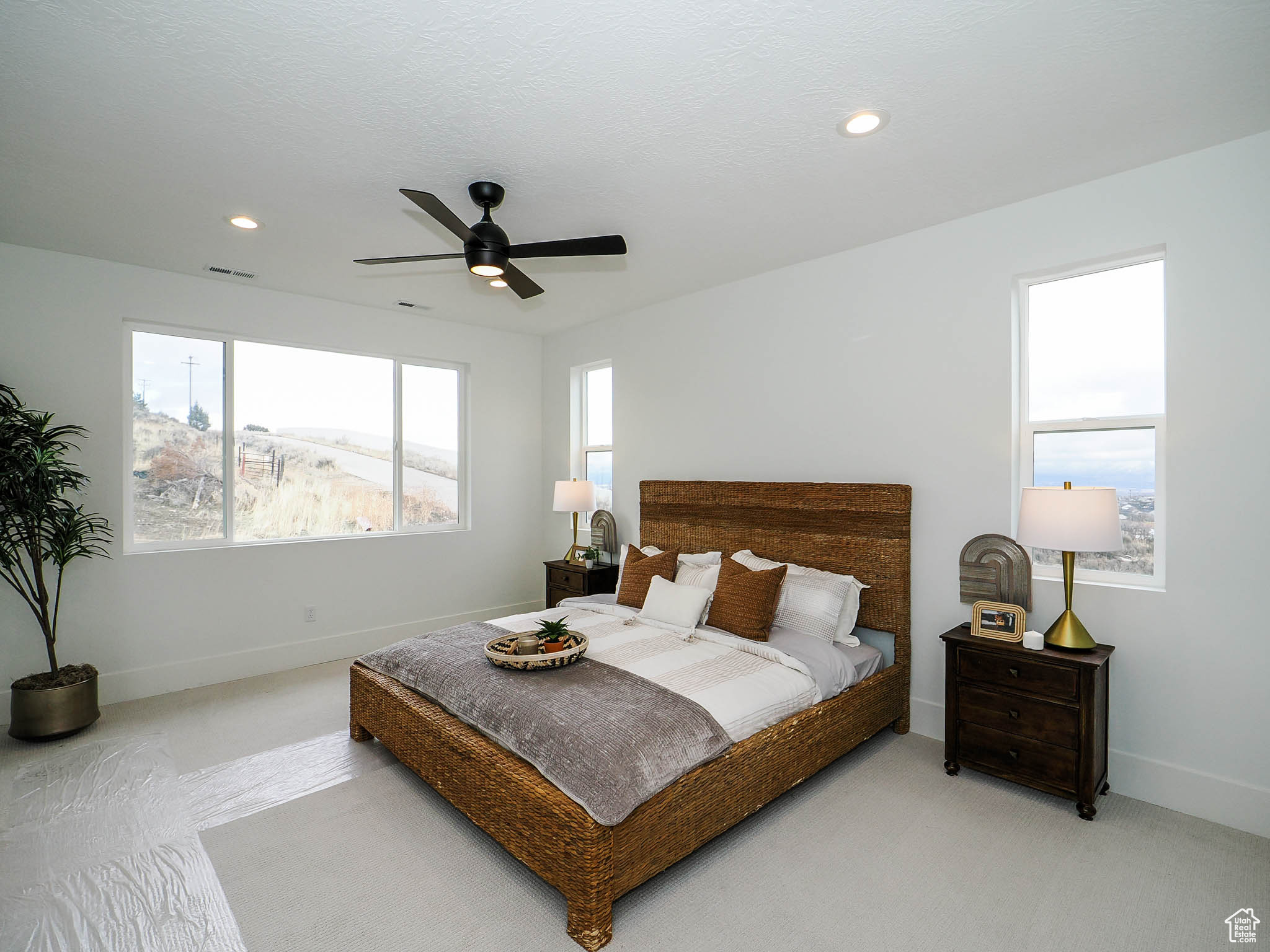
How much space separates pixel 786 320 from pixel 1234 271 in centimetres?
211

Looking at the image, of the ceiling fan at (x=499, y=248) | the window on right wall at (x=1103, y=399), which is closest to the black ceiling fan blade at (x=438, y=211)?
the ceiling fan at (x=499, y=248)

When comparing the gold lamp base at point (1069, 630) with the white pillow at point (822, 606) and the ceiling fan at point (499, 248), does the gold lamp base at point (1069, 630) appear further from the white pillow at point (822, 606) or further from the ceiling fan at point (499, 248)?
the ceiling fan at point (499, 248)

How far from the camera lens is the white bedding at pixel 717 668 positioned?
8.29ft

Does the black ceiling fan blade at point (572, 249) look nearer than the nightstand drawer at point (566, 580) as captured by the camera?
Yes

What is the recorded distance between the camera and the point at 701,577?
12.3ft

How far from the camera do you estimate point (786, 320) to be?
4039 millimetres

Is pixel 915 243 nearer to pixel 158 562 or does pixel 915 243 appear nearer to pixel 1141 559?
pixel 1141 559

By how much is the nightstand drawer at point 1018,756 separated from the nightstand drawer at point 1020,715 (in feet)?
0.10

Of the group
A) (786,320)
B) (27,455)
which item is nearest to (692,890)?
(786,320)

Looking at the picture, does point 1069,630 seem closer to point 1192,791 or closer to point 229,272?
point 1192,791

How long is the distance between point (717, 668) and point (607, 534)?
2598 mm

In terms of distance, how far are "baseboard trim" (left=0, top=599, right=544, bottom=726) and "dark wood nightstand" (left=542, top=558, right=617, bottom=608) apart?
96cm

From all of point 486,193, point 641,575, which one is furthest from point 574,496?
point 486,193

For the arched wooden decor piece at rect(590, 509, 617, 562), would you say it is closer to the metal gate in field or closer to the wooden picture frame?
the metal gate in field
